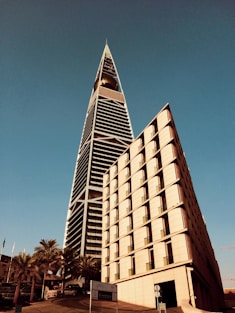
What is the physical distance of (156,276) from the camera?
31.4 metres

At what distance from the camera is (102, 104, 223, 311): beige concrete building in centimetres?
2958

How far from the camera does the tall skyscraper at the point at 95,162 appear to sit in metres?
101

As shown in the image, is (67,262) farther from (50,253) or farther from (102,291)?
(102,291)

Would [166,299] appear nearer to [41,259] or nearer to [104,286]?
[41,259]

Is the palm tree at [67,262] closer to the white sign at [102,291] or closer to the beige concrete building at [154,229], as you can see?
the beige concrete building at [154,229]

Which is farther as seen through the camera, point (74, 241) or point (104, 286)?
point (74, 241)

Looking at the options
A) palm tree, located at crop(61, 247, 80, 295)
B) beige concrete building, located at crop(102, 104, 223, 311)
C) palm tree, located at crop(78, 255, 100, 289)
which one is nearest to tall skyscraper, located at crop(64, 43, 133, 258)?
palm tree, located at crop(78, 255, 100, 289)

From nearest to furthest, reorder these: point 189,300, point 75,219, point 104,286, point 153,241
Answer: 1. point 104,286
2. point 189,300
3. point 153,241
4. point 75,219

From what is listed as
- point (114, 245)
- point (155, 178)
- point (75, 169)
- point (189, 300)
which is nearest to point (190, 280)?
point (189, 300)

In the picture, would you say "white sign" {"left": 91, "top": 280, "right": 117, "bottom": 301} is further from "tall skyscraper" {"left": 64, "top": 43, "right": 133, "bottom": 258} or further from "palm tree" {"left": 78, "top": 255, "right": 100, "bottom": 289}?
"tall skyscraper" {"left": 64, "top": 43, "right": 133, "bottom": 258}

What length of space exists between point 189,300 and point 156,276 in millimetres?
6144

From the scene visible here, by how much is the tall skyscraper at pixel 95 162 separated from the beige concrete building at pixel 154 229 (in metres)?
55.3

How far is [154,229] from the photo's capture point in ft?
112

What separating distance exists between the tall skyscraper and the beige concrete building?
55345mm
